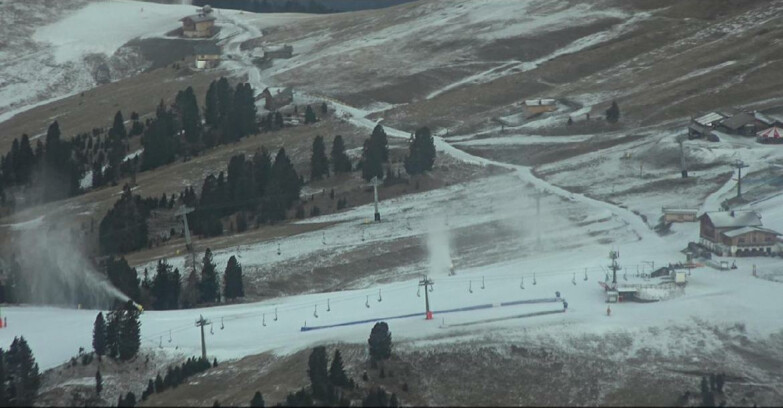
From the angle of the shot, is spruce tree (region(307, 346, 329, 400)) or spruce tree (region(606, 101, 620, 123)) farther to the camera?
spruce tree (region(606, 101, 620, 123))

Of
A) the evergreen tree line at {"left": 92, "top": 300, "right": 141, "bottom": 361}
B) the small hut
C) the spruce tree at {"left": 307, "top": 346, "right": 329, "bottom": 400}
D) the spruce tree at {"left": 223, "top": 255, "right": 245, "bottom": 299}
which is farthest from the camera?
the small hut

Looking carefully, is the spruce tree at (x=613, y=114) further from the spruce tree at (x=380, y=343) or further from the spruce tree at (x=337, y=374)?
the spruce tree at (x=337, y=374)

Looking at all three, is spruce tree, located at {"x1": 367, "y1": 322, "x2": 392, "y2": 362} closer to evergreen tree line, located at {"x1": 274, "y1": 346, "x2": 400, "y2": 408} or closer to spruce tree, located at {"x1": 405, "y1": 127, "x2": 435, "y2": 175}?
evergreen tree line, located at {"x1": 274, "y1": 346, "x2": 400, "y2": 408}

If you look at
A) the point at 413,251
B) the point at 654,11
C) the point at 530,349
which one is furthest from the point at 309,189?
the point at 654,11

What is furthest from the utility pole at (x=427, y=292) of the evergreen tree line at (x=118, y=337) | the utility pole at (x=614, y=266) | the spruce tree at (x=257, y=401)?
the evergreen tree line at (x=118, y=337)

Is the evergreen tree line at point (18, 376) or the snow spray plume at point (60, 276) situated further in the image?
the snow spray plume at point (60, 276)

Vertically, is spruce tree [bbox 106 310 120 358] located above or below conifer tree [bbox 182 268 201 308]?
below

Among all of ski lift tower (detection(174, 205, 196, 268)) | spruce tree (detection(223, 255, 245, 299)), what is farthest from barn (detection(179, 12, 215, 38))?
spruce tree (detection(223, 255, 245, 299))
